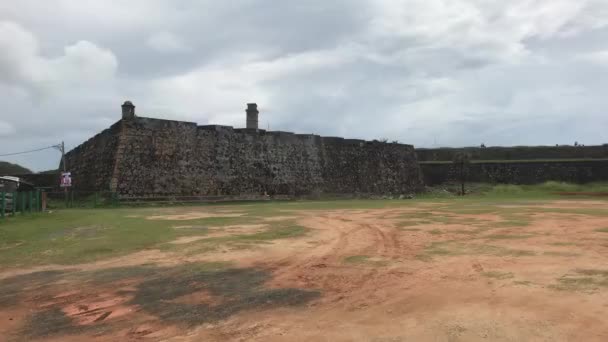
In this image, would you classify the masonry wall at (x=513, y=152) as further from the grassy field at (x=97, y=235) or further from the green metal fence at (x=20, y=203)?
the green metal fence at (x=20, y=203)

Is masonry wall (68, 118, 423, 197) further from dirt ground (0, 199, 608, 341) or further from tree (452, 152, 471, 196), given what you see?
dirt ground (0, 199, 608, 341)

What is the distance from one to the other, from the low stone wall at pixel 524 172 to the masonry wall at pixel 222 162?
5.07 metres

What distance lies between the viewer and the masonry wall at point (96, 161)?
1860 centimetres

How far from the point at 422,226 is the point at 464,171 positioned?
23.1 m

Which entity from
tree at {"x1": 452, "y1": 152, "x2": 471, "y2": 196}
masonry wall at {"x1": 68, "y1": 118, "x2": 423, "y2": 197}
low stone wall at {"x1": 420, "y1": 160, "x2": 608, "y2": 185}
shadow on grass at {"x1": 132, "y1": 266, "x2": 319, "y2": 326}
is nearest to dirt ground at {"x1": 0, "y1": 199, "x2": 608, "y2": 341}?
shadow on grass at {"x1": 132, "y1": 266, "x2": 319, "y2": 326}

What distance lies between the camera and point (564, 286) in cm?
403

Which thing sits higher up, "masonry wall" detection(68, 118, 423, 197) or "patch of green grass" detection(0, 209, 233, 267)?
"masonry wall" detection(68, 118, 423, 197)

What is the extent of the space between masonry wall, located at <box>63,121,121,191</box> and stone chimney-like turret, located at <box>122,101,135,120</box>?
444 millimetres

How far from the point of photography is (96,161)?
20109mm

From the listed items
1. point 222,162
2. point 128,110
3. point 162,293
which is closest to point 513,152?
point 222,162

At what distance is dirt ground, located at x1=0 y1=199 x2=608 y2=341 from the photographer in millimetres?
3160

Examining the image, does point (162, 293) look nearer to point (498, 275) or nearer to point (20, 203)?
point (498, 275)

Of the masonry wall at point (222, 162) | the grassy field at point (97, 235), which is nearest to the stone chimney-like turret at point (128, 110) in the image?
the masonry wall at point (222, 162)

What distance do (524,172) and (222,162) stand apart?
19.6 meters
